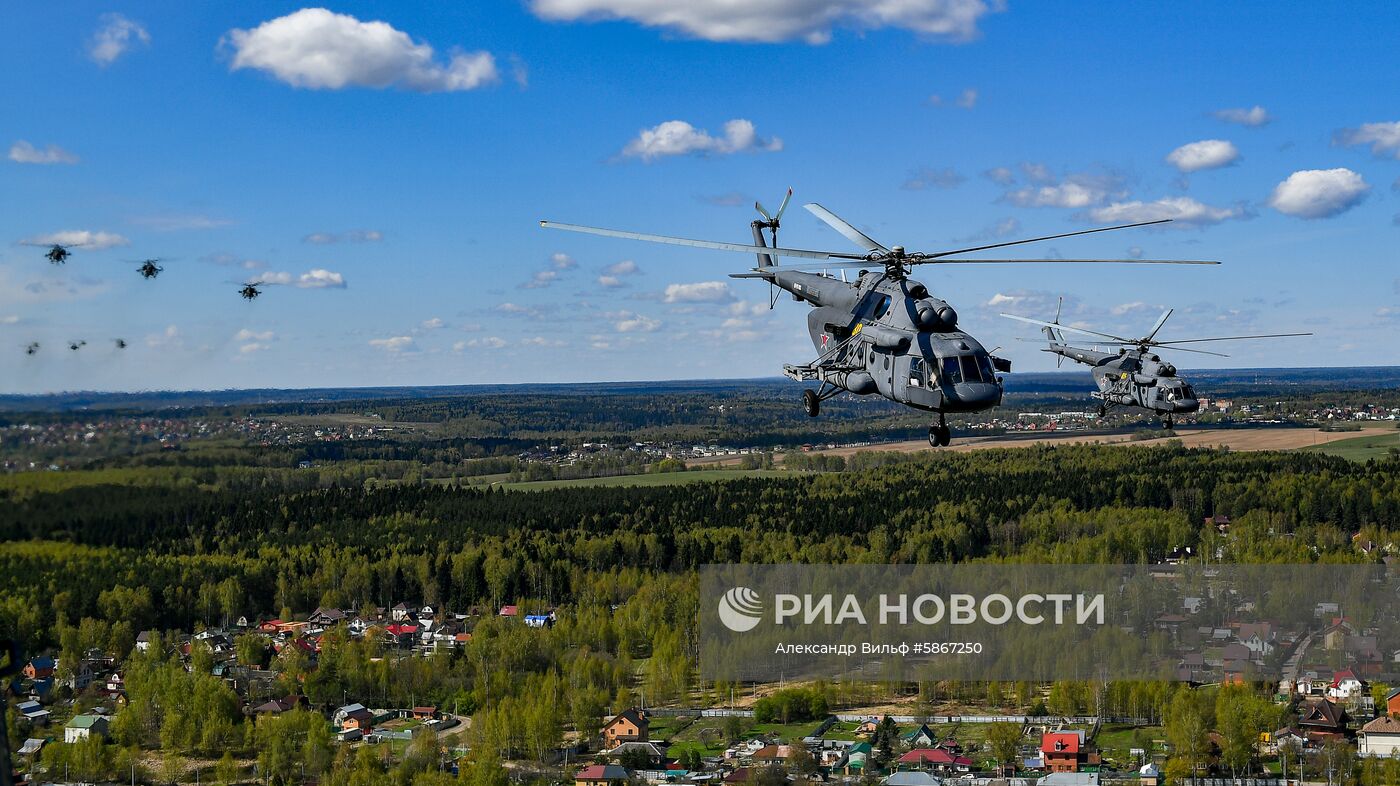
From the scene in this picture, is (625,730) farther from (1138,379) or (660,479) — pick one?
(660,479)

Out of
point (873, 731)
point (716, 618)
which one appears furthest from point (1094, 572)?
point (873, 731)

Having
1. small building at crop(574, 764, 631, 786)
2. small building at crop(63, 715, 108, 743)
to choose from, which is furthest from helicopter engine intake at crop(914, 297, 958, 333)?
small building at crop(63, 715, 108, 743)

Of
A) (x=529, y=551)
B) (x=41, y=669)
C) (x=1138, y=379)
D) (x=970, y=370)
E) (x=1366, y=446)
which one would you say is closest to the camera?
(x=970, y=370)

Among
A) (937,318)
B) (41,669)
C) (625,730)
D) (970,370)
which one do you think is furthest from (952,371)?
(41,669)

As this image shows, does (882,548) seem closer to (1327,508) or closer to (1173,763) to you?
(1327,508)

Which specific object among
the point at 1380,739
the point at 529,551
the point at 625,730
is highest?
the point at 529,551

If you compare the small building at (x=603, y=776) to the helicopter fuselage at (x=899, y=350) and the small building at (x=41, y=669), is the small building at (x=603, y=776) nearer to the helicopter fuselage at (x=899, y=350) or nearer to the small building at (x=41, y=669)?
the helicopter fuselage at (x=899, y=350)
